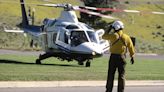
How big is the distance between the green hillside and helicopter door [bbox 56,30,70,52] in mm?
21665

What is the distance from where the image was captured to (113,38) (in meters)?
13.5

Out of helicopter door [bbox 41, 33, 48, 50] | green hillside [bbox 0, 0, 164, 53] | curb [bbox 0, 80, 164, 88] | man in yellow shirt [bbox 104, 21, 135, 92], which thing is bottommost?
green hillside [bbox 0, 0, 164, 53]

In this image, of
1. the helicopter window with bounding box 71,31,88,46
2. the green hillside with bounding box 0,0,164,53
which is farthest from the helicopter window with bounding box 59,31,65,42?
the green hillside with bounding box 0,0,164,53

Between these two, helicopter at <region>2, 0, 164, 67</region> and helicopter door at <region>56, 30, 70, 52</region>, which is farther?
helicopter door at <region>56, 30, 70, 52</region>

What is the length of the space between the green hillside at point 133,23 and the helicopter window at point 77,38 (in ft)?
73.3

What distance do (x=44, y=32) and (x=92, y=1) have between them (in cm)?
4318

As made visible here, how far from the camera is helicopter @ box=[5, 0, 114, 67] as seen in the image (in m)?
25.5

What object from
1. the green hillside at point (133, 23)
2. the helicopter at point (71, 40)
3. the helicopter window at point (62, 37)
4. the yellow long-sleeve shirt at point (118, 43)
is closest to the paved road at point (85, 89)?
the yellow long-sleeve shirt at point (118, 43)

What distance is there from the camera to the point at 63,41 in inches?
1035

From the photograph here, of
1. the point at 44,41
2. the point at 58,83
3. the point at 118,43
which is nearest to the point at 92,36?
the point at 44,41

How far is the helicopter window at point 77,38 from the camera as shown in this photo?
1013 inches

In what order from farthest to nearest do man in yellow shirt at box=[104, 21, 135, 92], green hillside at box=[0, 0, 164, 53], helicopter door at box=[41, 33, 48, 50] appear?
1. green hillside at box=[0, 0, 164, 53]
2. helicopter door at box=[41, 33, 48, 50]
3. man in yellow shirt at box=[104, 21, 135, 92]

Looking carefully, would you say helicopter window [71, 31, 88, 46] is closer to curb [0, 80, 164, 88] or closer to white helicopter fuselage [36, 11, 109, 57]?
white helicopter fuselage [36, 11, 109, 57]

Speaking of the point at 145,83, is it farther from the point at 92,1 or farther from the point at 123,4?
the point at 123,4
